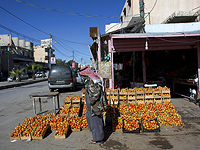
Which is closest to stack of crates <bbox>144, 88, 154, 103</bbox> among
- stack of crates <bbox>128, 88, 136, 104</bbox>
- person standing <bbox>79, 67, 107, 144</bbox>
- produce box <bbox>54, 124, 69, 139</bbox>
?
stack of crates <bbox>128, 88, 136, 104</bbox>

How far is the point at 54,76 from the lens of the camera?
1234cm

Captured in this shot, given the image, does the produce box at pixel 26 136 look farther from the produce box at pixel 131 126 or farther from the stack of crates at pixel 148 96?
the stack of crates at pixel 148 96

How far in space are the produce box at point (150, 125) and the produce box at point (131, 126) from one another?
0.18 m

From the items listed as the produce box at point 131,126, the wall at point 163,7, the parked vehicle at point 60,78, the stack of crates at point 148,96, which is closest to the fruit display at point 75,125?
the produce box at point 131,126

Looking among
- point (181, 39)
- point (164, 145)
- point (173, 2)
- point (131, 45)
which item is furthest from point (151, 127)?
point (173, 2)

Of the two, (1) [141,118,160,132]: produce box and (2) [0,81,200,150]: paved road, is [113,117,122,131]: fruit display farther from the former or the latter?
(1) [141,118,160,132]: produce box

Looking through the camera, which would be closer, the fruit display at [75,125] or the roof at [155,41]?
the fruit display at [75,125]

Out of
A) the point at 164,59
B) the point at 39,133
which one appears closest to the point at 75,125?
the point at 39,133

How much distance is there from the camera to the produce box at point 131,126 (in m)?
4.60

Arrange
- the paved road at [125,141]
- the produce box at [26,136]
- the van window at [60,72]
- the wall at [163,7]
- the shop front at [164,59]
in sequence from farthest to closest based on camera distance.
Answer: the wall at [163,7] < the van window at [60,72] < the shop front at [164,59] < the produce box at [26,136] < the paved road at [125,141]

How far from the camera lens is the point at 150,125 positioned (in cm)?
464

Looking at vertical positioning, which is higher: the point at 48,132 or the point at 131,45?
the point at 131,45

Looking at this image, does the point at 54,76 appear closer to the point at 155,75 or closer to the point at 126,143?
the point at 155,75

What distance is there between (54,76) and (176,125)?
956 cm
